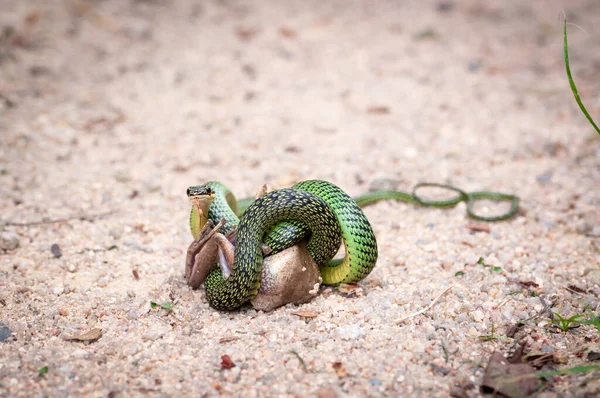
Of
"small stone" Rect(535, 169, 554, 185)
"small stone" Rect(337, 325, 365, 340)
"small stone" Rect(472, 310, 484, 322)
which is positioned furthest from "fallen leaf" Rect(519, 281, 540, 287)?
"small stone" Rect(535, 169, 554, 185)

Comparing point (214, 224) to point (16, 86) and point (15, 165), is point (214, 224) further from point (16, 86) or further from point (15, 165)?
point (16, 86)

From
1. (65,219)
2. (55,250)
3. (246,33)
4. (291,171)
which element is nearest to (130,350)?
(55,250)

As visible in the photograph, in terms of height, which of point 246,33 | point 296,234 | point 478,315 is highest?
point 246,33

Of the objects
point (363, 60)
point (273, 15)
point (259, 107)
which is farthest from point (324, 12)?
point (259, 107)

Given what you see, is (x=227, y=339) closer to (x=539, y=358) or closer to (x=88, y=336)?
(x=88, y=336)

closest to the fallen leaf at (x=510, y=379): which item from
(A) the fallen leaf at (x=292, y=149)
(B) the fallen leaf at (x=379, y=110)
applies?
(A) the fallen leaf at (x=292, y=149)

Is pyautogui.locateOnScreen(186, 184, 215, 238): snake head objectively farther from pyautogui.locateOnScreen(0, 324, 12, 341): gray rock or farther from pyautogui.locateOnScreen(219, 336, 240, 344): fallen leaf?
pyautogui.locateOnScreen(0, 324, 12, 341): gray rock
